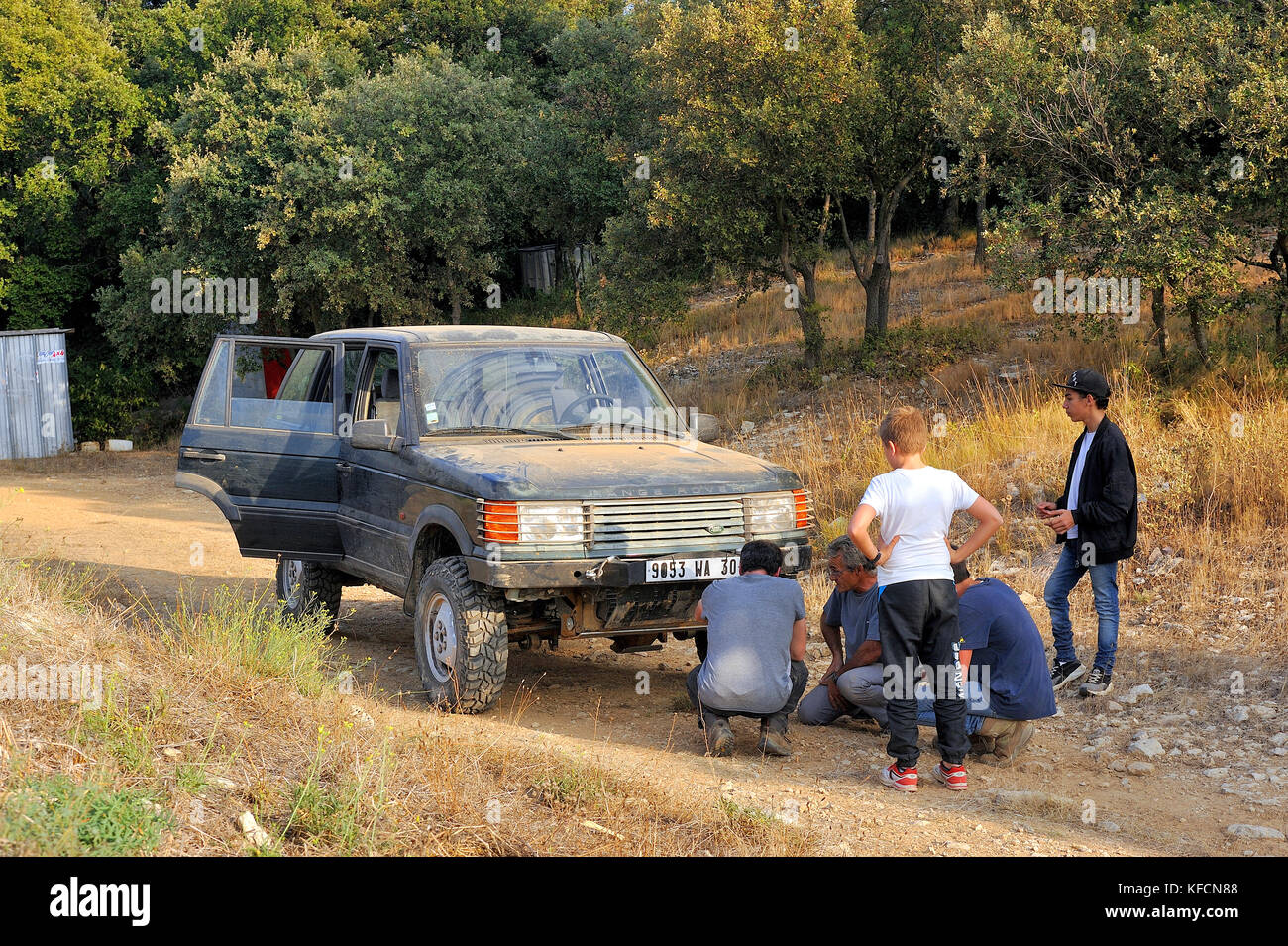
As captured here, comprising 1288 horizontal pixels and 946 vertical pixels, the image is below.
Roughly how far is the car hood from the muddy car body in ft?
0.04

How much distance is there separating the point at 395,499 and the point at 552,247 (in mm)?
26395

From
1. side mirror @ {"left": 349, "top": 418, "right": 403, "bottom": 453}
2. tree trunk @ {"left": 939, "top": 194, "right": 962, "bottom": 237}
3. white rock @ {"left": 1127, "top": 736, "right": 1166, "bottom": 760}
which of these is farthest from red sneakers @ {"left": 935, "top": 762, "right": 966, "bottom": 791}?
tree trunk @ {"left": 939, "top": 194, "right": 962, "bottom": 237}

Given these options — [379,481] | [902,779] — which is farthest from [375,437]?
[902,779]

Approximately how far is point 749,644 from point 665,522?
87 centimetres

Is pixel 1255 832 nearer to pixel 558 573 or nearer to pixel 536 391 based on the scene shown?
pixel 558 573

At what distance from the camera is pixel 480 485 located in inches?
248

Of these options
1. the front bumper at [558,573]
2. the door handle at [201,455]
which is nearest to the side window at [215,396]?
the door handle at [201,455]

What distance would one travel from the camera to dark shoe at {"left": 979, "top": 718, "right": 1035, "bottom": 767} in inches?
238

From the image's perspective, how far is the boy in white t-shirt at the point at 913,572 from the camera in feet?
17.6

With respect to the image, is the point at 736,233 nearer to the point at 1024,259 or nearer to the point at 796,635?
the point at 1024,259

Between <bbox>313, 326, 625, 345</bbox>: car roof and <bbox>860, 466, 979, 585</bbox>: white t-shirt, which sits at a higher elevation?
<bbox>313, 326, 625, 345</bbox>: car roof

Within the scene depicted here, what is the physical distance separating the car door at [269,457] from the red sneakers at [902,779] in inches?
168

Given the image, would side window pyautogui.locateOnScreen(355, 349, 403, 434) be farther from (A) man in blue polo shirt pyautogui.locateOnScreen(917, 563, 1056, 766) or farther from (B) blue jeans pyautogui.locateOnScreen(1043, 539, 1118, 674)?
(B) blue jeans pyautogui.locateOnScreen(1043, 539, 1118, 674)
